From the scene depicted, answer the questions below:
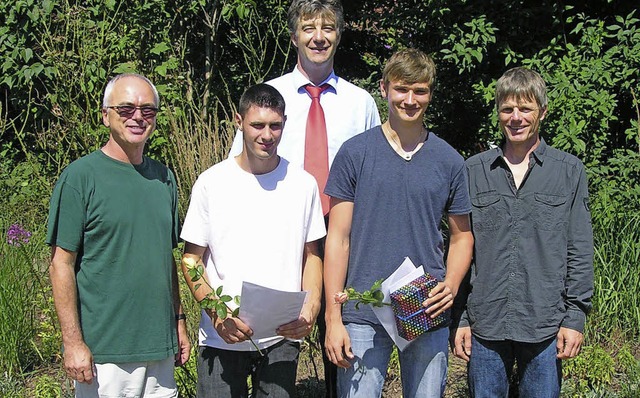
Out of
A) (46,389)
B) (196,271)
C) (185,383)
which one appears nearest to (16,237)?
(46,389)

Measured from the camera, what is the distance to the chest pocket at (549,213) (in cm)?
339

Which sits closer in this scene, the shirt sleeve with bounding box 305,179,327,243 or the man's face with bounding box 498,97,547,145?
the shirt sleeve with bounding box 305,179,327,243

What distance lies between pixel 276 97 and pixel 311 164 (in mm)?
519

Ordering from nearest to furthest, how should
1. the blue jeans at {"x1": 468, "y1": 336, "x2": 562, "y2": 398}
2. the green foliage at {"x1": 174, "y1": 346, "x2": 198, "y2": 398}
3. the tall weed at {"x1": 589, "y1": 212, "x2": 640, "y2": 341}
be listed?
the blue jeans at {"x1": 468, "y1": 336, "x2": 562, "y2": 398}
the green foliage at {"x1": 174, "y1": 346, "x2": 198, "y2": 398}
the tall weed at {"x1": 589, "y1": 212, "x2": 640, "y2": 341}

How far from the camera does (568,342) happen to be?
338 cm

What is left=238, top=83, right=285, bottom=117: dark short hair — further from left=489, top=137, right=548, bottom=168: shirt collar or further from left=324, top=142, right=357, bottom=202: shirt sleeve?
left=489, top=137, right=548, bottom=168: shirt collar

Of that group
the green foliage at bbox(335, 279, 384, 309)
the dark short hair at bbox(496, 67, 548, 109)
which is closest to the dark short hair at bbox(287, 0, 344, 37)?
the dark short hair at bbox(496, 67, 548, 109)

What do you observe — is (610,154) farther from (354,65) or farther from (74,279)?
(74,279)

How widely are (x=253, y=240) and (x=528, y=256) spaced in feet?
3.89

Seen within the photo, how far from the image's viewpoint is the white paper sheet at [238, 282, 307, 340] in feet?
9.80

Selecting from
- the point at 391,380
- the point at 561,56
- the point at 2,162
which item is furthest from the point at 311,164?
the point at 2,162

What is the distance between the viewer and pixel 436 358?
3242 mm

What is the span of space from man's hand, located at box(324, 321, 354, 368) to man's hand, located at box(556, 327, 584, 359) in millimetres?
927

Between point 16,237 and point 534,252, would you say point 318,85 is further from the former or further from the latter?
point 16,237
